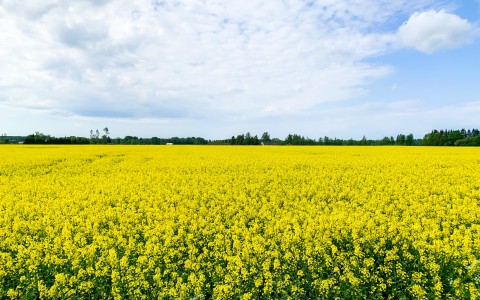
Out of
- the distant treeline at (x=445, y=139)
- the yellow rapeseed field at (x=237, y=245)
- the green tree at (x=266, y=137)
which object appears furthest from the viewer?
the green tree at (x=266, y=137)

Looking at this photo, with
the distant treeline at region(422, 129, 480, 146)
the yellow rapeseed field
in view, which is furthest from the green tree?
the yellow rapeseed field

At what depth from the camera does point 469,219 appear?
1001 centimetres

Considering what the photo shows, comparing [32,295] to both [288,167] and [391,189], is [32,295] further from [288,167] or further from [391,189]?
[288,167]

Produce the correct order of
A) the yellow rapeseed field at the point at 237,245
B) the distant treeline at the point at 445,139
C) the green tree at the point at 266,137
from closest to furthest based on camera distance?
1. the yellow rapeseed field at the point at 237,245
2. the distant treeline at the point at 445,139
3. the green tree at the point at 266,137

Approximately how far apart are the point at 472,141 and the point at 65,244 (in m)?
90.8

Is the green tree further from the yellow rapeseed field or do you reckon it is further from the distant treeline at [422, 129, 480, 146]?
the yellow rapeseed field

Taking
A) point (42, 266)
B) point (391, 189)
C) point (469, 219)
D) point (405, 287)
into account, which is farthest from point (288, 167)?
point (42, 266)

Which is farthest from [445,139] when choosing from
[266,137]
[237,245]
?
[237,245]

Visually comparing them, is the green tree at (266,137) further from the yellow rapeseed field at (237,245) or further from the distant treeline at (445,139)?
the yellow rapeseed field at (237,245)

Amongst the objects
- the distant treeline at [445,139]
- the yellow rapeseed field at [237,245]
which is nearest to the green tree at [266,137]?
the distant treeline at [445,139]

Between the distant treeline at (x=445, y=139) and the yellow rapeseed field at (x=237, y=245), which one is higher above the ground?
the distant treeline at (x=445, y=139)

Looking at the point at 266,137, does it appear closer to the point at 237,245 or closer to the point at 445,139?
the point at 445,139

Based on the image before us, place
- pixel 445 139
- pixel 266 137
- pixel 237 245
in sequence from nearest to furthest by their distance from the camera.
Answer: pixel 237 245 < pixel 445 139 < pixel 266 137

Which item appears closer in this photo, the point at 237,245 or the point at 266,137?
the point at 237,245
